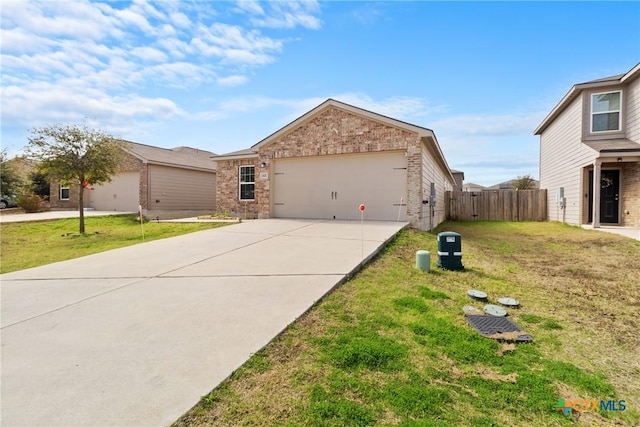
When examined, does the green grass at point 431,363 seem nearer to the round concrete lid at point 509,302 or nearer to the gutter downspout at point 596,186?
the round concrete lid at point 509,302

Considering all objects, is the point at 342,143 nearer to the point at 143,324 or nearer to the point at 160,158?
the point at 143,324

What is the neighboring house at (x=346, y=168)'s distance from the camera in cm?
1068

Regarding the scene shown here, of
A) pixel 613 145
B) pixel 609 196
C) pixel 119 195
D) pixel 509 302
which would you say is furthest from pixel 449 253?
pixel 119 195

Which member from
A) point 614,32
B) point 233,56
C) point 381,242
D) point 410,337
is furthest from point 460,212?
point 410,337

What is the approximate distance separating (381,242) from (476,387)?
481cm

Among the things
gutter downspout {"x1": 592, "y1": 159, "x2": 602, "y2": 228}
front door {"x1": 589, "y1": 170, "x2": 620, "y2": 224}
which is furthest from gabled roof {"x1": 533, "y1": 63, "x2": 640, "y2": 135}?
gutter downspout {"x1": 592, "y1": 159, "x2": 602, "y2": 228}

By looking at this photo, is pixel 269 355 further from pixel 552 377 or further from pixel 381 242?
pixel 381 242

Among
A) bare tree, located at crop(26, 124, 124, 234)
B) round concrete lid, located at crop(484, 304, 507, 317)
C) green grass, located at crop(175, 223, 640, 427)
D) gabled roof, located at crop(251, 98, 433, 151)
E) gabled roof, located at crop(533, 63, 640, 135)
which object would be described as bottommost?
green grass, located at crop(175, 223, 640, 427)

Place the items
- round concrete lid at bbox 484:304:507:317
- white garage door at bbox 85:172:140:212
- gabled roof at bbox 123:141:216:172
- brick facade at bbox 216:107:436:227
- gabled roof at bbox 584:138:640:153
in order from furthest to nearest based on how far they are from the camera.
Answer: white garage door at bbox 85:172:140:212 → gabled roof at bbox 123:141:216:172 → gabled roof at bbox 584:138:640:153 → brick facade at bbox 216:107:436:227 → round concrete lid at bbox 484:304:507:317

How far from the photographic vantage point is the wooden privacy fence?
17250mm

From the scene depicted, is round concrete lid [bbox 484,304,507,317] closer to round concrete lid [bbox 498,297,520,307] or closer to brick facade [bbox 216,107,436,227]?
round concrete lid [bbox 498,297,520,307]

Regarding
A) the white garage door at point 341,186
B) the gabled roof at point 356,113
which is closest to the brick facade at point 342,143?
the gabled roof at point 356,113

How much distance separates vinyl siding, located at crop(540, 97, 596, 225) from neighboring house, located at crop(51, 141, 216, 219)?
66.0 ft

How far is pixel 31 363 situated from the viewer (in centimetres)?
263
